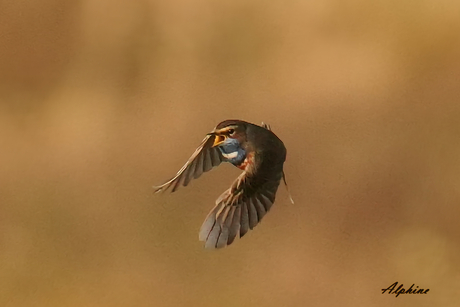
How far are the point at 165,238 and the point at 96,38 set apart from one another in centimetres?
43

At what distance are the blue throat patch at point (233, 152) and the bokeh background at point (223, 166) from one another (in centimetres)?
2

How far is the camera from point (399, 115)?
110 cm

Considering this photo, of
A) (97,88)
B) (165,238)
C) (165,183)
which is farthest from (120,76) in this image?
(165,238)

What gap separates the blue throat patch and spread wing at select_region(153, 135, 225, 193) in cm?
1

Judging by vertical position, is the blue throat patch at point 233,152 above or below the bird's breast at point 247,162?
above

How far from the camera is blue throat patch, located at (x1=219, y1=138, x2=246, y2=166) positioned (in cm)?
106

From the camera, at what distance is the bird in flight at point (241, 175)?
3.43 feet

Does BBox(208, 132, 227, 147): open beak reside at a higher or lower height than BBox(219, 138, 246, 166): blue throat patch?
higher

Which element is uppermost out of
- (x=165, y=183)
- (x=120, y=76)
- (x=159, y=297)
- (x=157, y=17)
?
(x=157, y=17)

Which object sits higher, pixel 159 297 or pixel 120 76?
pixel 120 76

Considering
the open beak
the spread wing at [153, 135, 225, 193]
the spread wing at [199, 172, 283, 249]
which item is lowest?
the spread wing at [199, 172, 283, 249]

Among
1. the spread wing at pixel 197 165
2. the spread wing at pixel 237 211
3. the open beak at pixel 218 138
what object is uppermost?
the open beak at pixel 218 138

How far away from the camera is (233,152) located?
106 centimetres

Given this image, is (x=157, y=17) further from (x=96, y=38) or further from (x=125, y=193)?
(x=125, y=193)
